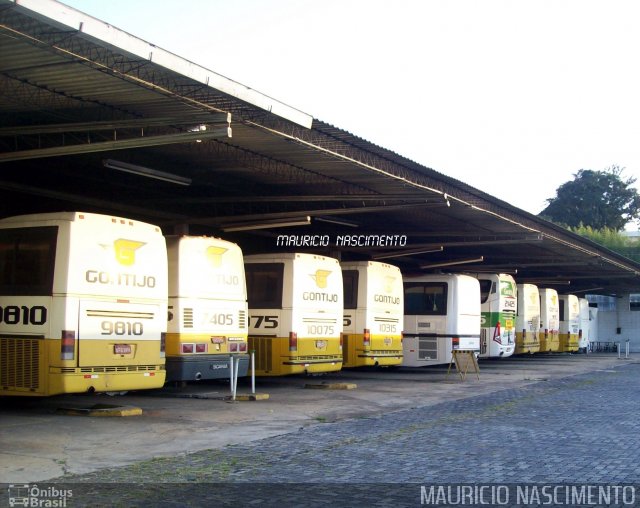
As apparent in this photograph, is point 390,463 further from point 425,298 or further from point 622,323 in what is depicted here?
point 622,323

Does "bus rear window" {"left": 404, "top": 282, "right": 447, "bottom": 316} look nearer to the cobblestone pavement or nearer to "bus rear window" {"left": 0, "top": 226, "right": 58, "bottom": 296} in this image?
the cobblestone pavement

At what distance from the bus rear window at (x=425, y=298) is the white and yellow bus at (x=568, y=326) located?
60.8 feet

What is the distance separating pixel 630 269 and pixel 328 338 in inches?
1097

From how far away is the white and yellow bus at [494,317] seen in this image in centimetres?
3297

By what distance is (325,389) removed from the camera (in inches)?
822

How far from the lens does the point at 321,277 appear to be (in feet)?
69.5

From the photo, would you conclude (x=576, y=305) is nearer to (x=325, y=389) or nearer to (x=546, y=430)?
(x=325, y=389)

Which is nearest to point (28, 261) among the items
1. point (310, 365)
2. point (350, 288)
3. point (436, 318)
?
point (310, 365)

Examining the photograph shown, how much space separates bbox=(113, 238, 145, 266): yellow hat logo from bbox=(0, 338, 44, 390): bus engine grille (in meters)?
1.84

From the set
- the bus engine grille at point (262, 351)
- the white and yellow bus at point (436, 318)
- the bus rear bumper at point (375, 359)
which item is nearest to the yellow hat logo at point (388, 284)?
the bus rear bumper at point (375, 359)

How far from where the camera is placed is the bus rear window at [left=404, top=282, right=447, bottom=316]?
27.6 m

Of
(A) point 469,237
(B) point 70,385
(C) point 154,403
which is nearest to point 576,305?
(A) point 469,237

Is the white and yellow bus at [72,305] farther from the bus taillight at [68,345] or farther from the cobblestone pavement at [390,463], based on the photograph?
the cobblestone pavement at [390,463]

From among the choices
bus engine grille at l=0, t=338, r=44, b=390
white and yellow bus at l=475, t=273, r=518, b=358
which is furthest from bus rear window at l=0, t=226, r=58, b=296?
white and yellow bus at l=475, t=273, r=518, b=358
